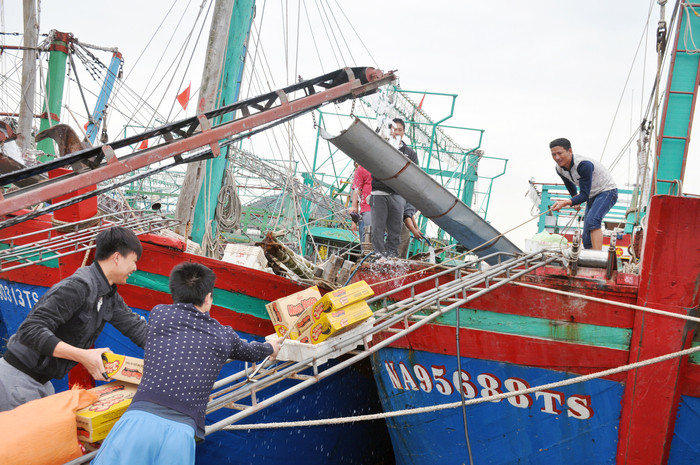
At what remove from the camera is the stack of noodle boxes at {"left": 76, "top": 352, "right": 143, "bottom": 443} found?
8.56 ft

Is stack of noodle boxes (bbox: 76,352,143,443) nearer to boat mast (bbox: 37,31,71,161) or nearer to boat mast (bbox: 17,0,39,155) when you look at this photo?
boat mast (bbox: 17,0,39,155)

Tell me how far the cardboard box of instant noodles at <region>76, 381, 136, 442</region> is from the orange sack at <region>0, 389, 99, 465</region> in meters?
0.04

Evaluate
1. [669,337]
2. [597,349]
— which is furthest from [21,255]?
[669,337]

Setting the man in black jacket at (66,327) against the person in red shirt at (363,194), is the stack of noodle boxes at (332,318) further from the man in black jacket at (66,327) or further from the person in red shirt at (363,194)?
the person in red shirt at (363,194)

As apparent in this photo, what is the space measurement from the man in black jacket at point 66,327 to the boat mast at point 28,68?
1424 centimetres

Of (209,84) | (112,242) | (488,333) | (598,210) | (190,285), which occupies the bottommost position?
(488,333)

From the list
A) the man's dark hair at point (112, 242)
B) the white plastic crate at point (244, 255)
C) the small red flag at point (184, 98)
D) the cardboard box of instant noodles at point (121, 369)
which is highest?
the small red flag at point (184, 98)

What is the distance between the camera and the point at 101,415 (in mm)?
2629

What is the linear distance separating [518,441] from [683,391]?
1.26 meters

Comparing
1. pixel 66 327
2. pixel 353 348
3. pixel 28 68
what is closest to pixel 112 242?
pixel 66 327

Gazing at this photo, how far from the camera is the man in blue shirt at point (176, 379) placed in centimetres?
232

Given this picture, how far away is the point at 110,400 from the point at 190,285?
2.53 feet

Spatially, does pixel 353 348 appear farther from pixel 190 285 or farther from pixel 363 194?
pixel 363 194

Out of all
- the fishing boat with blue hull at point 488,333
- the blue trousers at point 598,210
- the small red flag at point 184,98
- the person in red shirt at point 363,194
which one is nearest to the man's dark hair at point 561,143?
the blue trousers at point 598,210
